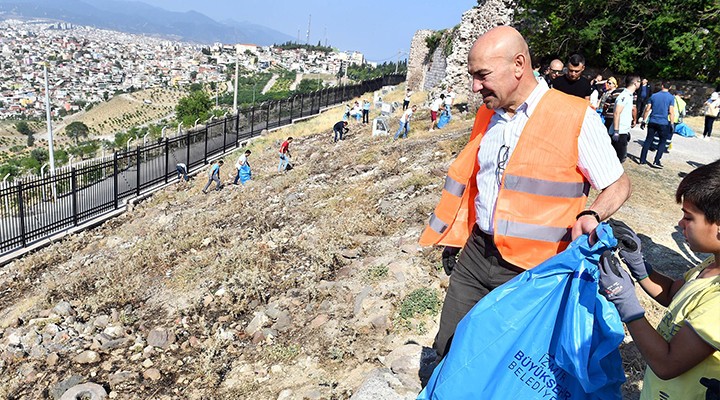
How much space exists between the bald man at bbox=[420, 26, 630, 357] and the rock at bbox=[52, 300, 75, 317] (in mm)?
5382

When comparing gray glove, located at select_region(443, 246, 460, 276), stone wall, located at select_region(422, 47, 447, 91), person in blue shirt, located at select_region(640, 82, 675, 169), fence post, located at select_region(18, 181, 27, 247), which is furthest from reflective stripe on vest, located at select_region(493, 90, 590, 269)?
stone wall, located at select_region(422, 47, 447, 91)

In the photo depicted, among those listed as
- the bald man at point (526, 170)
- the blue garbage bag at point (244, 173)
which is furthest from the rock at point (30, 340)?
the blue garbage bag at point (244, 173)

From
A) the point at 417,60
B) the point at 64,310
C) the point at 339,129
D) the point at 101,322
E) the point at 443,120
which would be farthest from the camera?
the point at 417,60

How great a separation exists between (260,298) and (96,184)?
27.5 ft

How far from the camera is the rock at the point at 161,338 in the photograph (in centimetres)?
500

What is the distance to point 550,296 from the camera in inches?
73.7

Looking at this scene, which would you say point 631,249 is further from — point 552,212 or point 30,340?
point 30,340

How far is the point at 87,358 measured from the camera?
4.91 meters

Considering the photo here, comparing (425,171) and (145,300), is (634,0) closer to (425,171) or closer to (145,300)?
(425,171)

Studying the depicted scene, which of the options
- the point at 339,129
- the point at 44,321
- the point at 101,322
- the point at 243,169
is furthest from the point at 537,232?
the point at 339,129

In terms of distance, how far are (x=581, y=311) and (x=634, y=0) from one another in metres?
18.3

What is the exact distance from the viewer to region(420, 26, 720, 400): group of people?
1.51m

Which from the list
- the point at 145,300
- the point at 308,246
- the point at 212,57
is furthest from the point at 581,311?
the point at 212,57

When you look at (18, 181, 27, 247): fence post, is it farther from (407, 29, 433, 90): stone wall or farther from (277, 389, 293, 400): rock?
(407, 29, 433, 90): stone wall
